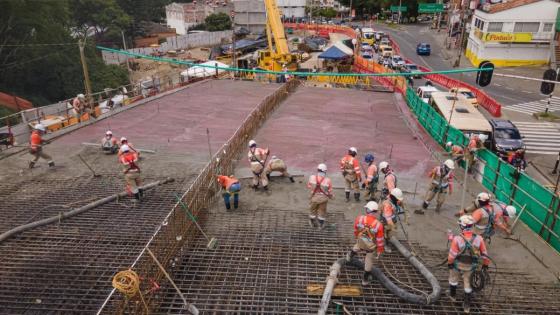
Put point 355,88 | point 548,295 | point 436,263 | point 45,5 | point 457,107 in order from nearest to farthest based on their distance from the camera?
point 548,295
point 436,263
point 457,107
point 355,88
point 45,5

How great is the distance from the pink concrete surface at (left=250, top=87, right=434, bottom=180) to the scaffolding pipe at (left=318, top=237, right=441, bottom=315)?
5.76 meters

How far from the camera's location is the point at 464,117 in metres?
20.1

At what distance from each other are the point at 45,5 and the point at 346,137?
1460 inches

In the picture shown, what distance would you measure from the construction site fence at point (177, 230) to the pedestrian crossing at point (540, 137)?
20.1m

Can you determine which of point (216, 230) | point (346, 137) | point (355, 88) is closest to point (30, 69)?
point (355, 88)

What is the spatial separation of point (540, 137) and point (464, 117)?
35.0ft

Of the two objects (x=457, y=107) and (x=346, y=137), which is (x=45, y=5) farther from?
(x=457, y=107)

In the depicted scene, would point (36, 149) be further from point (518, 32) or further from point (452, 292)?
point (518, 32)

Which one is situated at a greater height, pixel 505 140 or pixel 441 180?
pixel 441 180

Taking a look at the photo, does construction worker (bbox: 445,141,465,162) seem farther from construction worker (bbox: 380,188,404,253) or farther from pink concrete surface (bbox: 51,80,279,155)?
pink concrete surface (bbox: 51,80,279,155)

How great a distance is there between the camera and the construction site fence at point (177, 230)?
25.0 ft

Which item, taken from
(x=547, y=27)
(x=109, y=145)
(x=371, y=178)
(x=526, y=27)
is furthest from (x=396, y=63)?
(x=109, y=145)

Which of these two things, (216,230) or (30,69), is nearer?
(216,230)

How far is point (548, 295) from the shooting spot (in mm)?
8391
